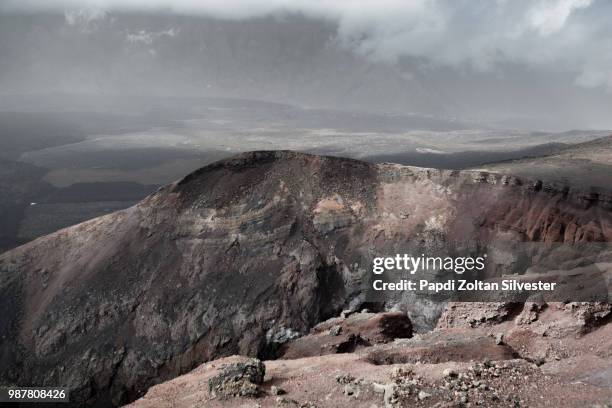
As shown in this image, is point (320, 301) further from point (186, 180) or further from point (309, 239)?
point (186, 180)

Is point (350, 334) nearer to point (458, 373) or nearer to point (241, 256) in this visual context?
point (241, 256)

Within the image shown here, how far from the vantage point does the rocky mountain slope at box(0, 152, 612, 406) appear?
1964 cm

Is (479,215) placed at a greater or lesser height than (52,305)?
greater

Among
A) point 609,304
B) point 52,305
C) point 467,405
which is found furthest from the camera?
point 52,305

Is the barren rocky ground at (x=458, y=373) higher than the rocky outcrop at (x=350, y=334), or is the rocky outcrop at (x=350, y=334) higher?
the barren rocky ground at (x=458, y=373)

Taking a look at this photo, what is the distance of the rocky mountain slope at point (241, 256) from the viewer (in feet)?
64.4

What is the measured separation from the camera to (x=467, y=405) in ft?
30.7

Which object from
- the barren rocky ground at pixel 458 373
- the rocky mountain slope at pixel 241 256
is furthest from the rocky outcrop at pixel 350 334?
the barren rocky ground at pixel 458 373

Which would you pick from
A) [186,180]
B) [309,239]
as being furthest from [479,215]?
[186,180]

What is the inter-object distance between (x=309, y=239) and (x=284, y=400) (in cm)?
1179

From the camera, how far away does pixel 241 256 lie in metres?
22.1

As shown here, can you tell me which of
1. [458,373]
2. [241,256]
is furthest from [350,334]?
[458,373]

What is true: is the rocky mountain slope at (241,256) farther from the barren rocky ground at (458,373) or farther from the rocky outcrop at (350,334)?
the barren rocky ground at (458,373)

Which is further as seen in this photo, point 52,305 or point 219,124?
point 219,124
